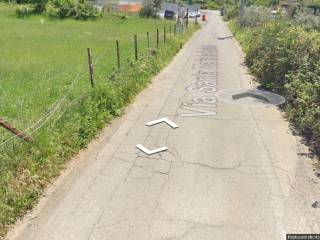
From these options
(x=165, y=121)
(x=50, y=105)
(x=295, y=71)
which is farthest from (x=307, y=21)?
(x=50, y=105)

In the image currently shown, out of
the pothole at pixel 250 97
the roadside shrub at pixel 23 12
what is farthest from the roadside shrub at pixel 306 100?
the roadside shrub at pixel 23 12

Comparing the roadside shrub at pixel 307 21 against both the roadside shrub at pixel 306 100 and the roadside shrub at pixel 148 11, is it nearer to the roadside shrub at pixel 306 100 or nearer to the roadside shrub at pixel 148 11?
the roadside shrub at pixel 306 100

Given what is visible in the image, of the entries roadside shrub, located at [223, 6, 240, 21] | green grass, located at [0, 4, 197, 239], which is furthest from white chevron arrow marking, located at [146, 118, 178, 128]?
roadside shrub, located at [223, 6, 240, 21]

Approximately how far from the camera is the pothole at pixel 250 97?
9.35 m

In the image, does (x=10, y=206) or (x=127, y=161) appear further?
(x=127, y=161)

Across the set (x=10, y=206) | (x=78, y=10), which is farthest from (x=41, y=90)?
(x=78, y=10)

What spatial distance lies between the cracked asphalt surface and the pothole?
0.84 m

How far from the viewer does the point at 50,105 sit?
7.73 m

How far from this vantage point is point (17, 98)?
26.9ft

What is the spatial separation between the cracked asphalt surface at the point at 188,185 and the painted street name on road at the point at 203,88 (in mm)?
173

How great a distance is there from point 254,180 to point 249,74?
8498 mm

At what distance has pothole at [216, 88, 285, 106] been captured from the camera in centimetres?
935

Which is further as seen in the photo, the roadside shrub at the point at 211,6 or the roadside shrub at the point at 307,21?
the roadside shrub at the point at 211,6

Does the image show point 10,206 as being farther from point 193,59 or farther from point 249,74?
point 193,59
